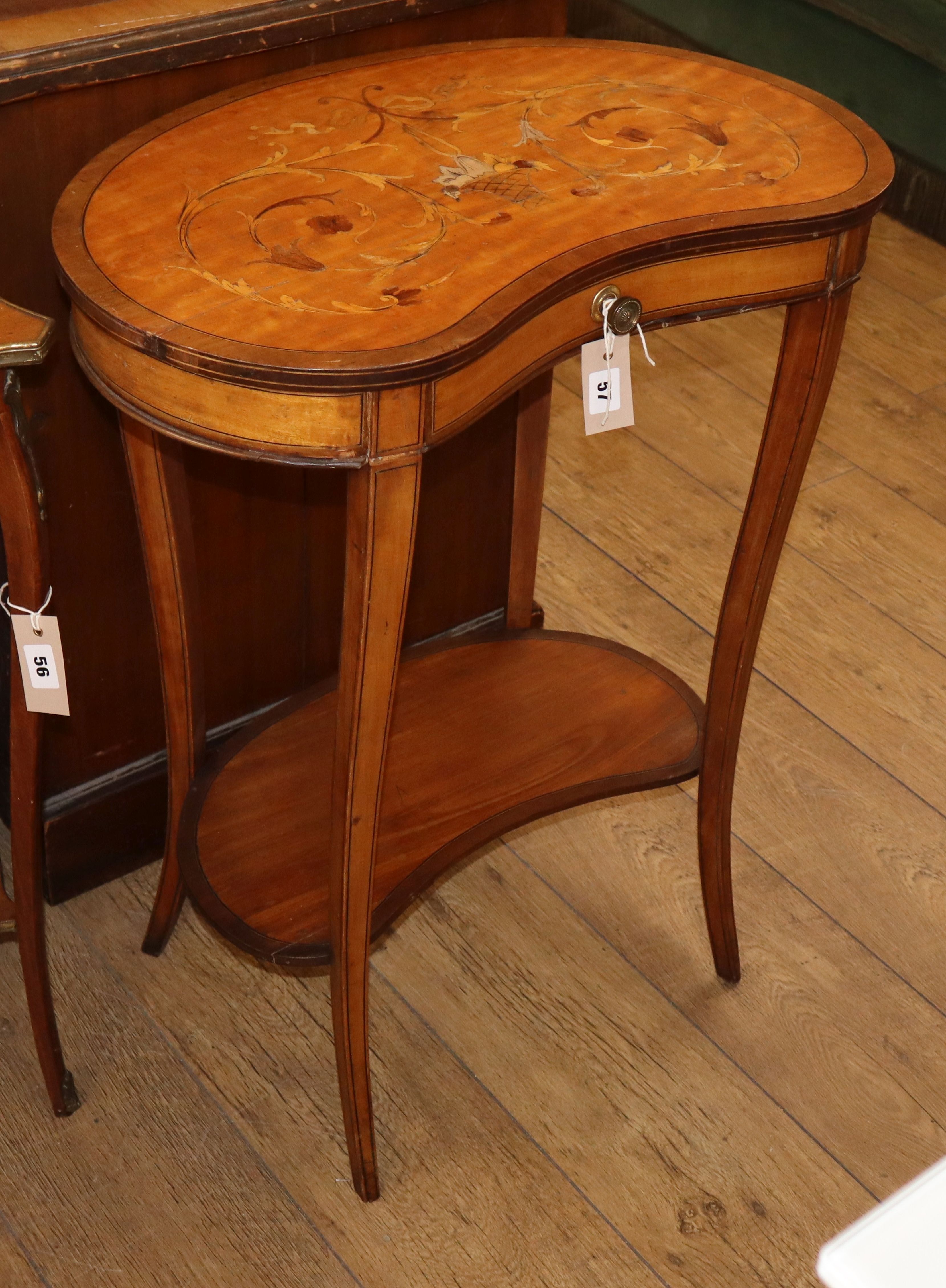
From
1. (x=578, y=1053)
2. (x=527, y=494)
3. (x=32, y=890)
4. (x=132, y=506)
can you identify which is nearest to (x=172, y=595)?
(x=132, y=506)

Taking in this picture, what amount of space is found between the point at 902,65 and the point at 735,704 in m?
2.11

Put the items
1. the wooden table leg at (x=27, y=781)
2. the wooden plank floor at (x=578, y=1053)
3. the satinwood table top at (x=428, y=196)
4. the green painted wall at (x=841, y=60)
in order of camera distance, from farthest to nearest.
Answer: the green painted wall at (x=841, y=60), the wooden plank floor at (x=578, y=1053), the wooden table leg at (x=27, y=781), the satinwood table top at (x=428, y=196)

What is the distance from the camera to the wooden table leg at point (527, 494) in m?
1.63

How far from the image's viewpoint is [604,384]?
3.96ft

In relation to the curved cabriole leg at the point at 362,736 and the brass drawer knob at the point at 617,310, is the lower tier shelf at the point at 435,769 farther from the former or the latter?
the brass drawer knob at the point at 617,310

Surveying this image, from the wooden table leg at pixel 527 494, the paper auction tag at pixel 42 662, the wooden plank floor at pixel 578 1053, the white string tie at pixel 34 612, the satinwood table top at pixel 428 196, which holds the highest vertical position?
the satinwood table top at pixel 428 196

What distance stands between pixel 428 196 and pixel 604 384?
209 mm

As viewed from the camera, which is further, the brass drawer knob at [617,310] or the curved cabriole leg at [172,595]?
the curved cabriole leg at [172,595]

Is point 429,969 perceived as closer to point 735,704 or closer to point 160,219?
point 735,704

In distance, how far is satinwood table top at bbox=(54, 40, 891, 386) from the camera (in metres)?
1.00

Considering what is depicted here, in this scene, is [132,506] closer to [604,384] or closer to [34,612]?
[34,612]

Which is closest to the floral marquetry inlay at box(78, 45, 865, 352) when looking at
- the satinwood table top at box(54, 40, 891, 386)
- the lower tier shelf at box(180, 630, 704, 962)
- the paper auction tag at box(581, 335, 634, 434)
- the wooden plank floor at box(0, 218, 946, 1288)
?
the satinwood table top at box(54, 40, 891, 386)

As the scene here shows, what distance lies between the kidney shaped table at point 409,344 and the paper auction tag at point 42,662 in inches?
8.0

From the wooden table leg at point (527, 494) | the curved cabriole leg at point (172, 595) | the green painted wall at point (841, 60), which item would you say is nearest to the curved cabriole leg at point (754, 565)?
the wooden table leg at point (527, 494)
